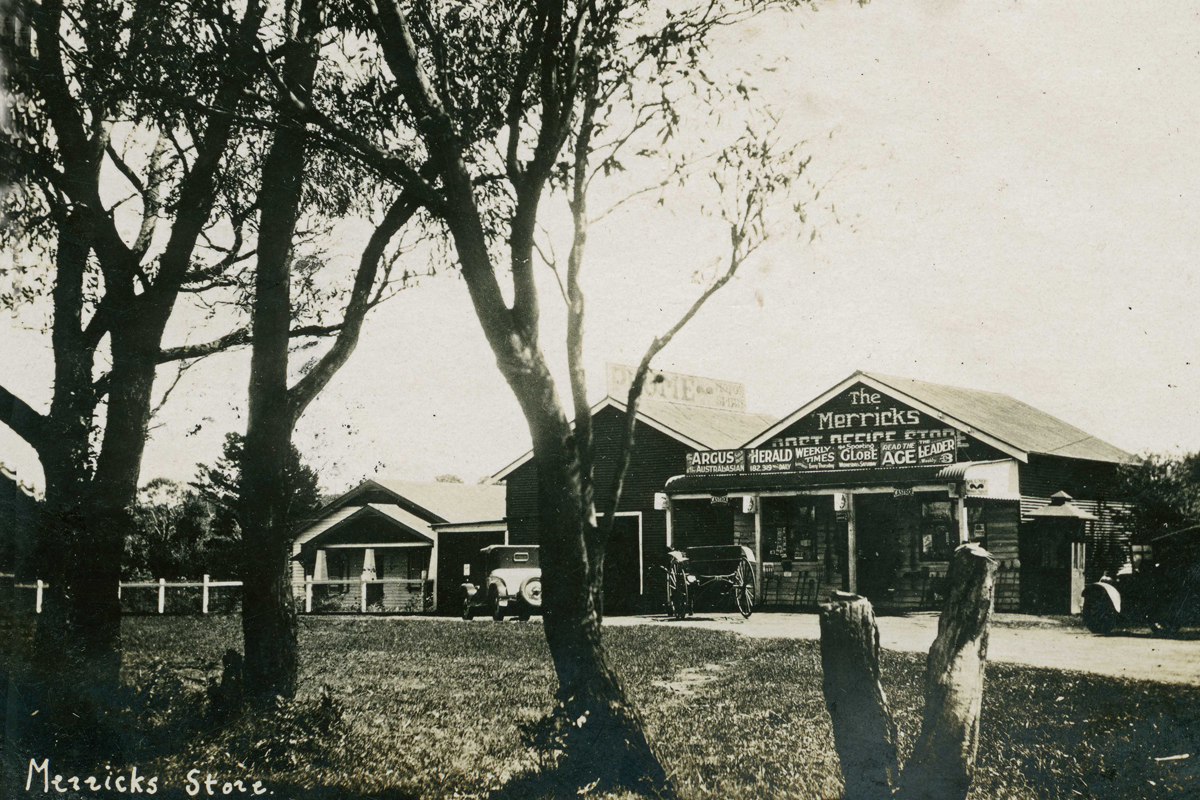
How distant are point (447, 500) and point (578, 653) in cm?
2024

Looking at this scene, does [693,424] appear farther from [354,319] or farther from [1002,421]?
[1002,421]

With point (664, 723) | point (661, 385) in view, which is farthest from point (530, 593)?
point (664, 723)

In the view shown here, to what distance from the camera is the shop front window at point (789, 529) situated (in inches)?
714

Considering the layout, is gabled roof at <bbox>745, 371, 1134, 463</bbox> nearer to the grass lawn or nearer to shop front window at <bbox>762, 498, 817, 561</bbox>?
the grass lawn

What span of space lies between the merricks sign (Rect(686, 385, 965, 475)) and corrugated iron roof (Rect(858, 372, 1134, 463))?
673mm

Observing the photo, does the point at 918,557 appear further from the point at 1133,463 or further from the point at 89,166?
the point at 89,166

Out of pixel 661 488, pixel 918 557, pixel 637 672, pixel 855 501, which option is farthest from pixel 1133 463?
pixel 661 488

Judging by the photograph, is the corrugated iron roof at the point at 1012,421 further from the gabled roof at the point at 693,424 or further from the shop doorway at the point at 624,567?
the gabled roof at the point at 693,424

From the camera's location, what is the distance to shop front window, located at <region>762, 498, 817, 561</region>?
18.1 metres

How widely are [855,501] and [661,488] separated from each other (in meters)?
7.15

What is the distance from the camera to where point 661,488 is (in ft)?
75.7

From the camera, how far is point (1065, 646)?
5.87 meters
